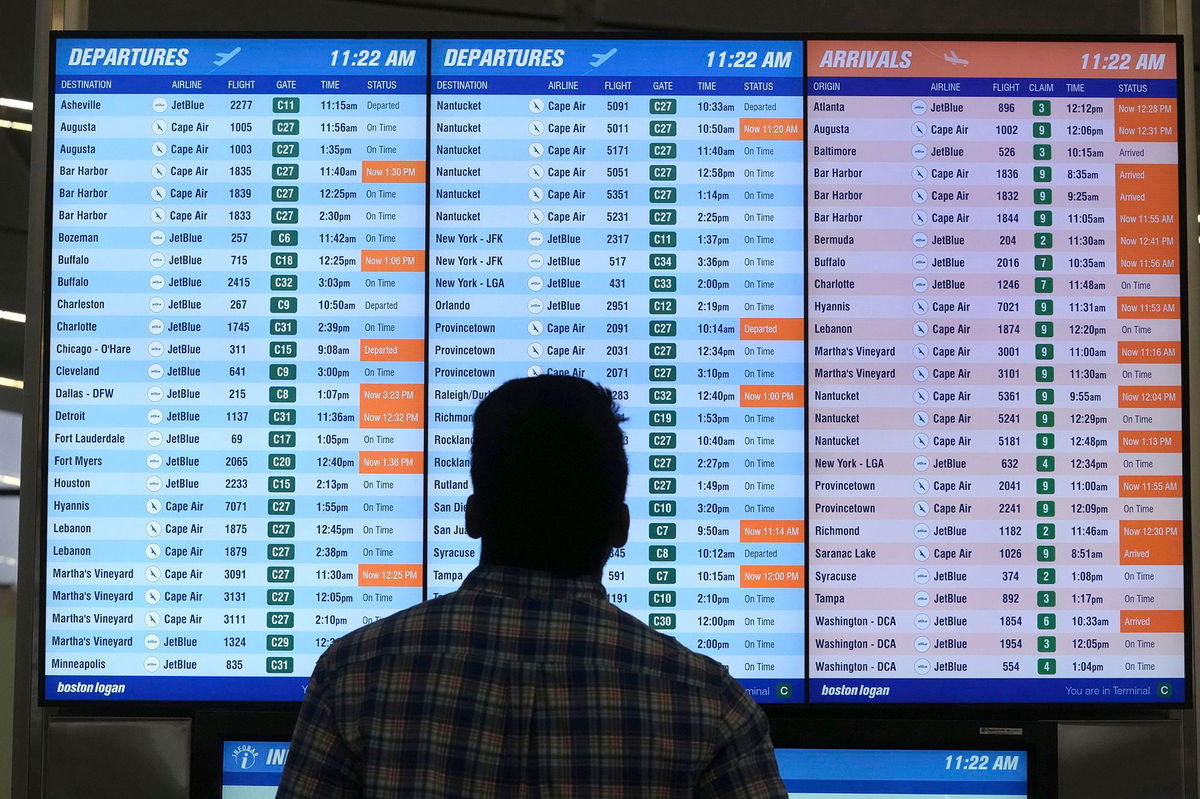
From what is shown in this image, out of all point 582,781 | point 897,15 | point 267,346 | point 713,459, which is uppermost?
point 897,15

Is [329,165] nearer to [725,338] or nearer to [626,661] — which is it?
[725,338]

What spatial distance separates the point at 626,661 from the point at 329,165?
5.26 feet

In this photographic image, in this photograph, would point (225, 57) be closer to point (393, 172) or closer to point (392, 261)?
point (393, 172)

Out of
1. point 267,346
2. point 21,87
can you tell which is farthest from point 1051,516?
point 21,87

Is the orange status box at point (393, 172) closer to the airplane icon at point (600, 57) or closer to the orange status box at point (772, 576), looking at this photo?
the airplane icon at point (600, 57)

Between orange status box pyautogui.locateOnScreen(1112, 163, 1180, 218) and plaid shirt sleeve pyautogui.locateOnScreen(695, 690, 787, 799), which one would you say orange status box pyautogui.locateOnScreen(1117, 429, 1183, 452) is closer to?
orange status box pyautogui.locateOnScreen(1112, 163, 1180, 218)

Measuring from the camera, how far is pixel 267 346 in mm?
2633

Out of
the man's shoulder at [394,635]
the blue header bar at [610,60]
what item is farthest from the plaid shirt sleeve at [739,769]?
the blue header bar at [610,60]

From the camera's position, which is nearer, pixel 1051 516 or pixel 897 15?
pixel 1051 516

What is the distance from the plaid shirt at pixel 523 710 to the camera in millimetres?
1450

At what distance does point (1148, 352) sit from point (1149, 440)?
20 cm

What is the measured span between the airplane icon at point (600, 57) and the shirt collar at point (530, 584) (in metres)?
1.54

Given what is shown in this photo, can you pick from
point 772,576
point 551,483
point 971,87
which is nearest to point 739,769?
point 551,483

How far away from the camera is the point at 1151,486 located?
2623mm
